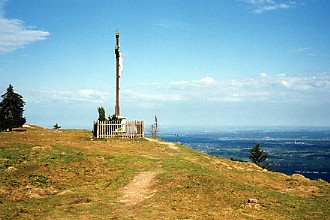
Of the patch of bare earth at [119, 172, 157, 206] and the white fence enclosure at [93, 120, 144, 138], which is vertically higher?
the white fence enclosure at [93, 120, 144, 138]

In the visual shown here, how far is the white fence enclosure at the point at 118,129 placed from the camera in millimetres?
35469

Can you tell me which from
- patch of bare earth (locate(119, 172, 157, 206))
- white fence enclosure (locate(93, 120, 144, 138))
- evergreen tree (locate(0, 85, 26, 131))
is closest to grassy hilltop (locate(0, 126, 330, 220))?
patch of bare earth (locate(119, 172, 157, 206))

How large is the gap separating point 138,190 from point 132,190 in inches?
14.4

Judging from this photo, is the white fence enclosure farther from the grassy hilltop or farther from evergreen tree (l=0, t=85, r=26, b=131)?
evergreen tree (l=0, t=85, r=26, b=131)

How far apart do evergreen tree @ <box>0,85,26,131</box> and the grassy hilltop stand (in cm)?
1934

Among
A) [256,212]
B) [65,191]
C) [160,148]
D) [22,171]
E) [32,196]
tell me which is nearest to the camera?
[256,212]

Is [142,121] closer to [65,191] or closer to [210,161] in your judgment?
[210,161]

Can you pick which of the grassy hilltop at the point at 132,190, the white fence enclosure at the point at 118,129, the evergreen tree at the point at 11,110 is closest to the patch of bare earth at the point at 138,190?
the grassy hilltop at the point at 132,190

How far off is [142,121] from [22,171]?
19.3 metres

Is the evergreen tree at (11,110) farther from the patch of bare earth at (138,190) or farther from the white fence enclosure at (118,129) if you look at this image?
the patch of bare earth at (138,190)

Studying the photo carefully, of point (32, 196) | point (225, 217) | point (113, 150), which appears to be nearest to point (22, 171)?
point (32, 196)

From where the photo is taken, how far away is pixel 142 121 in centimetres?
3612

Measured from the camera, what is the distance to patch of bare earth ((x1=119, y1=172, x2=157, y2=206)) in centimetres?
1423

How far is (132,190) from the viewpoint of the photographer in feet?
52.2
